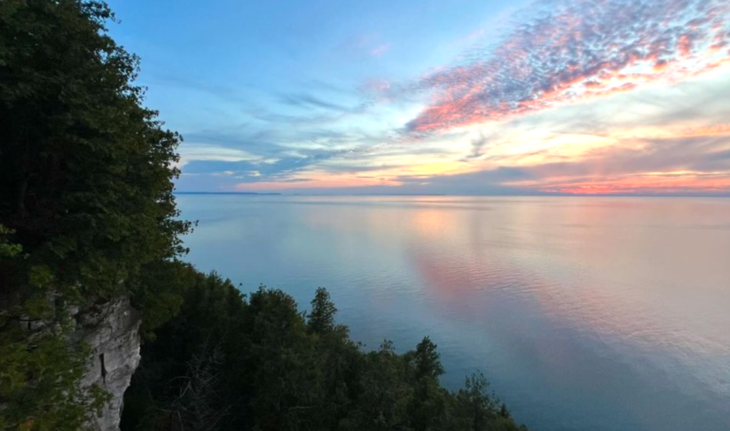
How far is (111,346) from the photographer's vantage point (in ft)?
50.1

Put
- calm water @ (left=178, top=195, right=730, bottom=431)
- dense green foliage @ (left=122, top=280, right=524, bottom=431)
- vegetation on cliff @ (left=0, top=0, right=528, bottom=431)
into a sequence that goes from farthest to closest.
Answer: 1. calm water @ (left=178, top=195, right=730, bottom=431)
2. dense green foliage @ (left=122, top=280, right=524, bottom=431)
3. vegetation on cliff @ (left=0, top=0, right=528, bottom=431)

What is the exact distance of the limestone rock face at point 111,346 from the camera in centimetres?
1402

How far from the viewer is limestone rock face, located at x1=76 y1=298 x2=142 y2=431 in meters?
14.0

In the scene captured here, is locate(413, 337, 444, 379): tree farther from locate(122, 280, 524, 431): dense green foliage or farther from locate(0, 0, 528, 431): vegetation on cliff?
locate(0, 0, 528, 431): vegetation on cliff

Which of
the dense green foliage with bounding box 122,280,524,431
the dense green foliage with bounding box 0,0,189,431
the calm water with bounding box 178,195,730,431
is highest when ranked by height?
the dense green foliage with bounding box 0,0,189,431

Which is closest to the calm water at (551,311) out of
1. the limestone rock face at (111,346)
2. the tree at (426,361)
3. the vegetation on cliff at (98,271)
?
the tree at (426,361)

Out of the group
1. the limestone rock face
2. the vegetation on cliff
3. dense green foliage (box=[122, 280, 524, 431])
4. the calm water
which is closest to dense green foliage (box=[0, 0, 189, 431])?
the vegetation on cliff

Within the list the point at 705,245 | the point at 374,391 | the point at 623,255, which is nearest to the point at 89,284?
the point at 374,391

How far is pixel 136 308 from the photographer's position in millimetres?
18422

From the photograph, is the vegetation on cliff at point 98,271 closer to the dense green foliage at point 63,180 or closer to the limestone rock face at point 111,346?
the dense green foliage at point 63,180

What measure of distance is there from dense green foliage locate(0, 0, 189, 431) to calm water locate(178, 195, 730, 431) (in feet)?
99.5

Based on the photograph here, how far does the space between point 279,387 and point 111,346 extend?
8794 mm

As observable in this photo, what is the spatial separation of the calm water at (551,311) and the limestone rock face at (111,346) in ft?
87.9

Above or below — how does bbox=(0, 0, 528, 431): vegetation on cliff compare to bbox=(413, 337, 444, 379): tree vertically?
above
